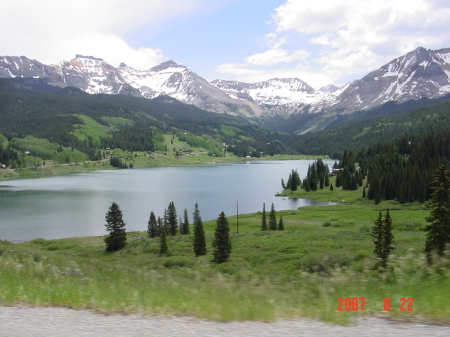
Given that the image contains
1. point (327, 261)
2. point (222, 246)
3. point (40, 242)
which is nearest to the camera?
point (327, 261)

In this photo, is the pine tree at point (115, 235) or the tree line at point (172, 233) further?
the pine tree at point (115, 235)

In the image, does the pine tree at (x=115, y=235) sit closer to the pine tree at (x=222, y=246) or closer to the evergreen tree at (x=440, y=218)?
the pine tree at (x=222, y=246)

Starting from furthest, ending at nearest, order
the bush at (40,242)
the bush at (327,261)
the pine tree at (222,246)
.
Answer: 1. the bush at (40,242)
2. the pine tree at (222,246)
3. the bush at (327,261)

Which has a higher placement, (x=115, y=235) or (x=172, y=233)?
(x=115, y=235)

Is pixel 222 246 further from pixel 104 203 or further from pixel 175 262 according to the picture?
pixel 104 203

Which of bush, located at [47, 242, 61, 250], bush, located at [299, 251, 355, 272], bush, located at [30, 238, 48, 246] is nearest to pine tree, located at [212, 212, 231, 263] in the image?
bush, located at [299, 251, 355, 272]

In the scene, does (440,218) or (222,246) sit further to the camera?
(222,246)

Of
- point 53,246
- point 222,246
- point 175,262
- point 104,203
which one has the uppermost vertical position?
point 104,203

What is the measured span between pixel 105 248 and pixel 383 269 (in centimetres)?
6428

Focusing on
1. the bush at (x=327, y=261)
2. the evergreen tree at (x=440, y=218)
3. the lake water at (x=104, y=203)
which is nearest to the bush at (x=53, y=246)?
the lake water at (x=104, y=203)

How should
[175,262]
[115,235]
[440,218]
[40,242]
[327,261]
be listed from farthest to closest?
[40,242] < [115,235] < [175,262] < [327,261] < [440,218]

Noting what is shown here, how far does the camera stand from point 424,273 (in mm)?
8938

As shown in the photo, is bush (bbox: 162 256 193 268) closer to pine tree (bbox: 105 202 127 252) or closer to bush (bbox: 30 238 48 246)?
pine tree (bbox: 105 202 127 252)

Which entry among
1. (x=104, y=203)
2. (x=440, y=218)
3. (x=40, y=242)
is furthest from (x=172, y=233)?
(x=440, y=218)
